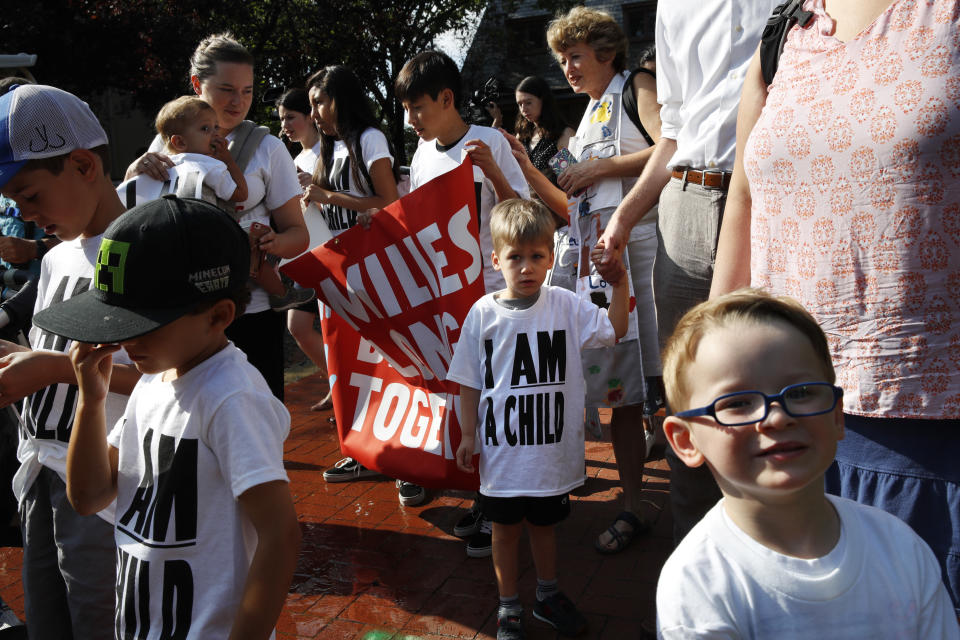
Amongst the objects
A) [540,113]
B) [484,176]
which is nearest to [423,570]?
[484,176]

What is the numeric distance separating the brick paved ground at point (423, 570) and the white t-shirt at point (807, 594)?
5.52ft

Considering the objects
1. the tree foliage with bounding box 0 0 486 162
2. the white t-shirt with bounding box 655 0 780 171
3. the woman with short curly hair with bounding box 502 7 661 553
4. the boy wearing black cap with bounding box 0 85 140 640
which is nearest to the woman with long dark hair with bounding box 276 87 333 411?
the woman with short curly hair with bounding box 502 7 661 553

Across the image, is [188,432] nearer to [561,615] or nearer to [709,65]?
[561,615]

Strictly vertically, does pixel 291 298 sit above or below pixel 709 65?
below

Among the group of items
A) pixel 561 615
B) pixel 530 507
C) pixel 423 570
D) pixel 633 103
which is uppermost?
pixel 633 103

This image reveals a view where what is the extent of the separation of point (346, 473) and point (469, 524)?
1.15 metres

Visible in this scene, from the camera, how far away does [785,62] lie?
179 centimetres

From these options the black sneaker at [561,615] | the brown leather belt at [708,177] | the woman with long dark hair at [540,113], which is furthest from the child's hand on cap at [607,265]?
the woman with long dark hair at [540,113]

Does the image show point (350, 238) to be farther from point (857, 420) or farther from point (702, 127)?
point (857, 420)

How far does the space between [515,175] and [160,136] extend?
5.46 feet

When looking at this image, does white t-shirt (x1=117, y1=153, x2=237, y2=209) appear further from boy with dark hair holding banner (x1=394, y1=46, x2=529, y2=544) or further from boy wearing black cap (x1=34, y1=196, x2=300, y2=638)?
boy wearing black cap (x1=34, y1=196, x2=300, y2=638)

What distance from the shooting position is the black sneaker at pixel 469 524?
380 centimetres

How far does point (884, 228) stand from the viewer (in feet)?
5.13

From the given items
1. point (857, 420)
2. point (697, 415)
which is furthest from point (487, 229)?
point (697, 415)
